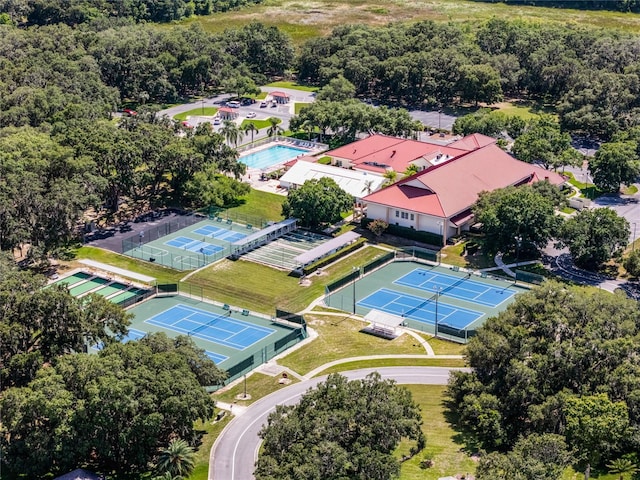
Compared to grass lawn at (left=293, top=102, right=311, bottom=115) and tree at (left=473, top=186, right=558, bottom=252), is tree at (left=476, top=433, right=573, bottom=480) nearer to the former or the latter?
tree at (left=473, top=186, right=558, bottom=252)

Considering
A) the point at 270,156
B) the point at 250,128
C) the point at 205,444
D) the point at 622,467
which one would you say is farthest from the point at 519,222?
the point at 250,128

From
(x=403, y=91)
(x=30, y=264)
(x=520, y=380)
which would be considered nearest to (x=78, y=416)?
(x=520, y=380)

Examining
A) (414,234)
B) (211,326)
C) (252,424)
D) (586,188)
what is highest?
(414,234)

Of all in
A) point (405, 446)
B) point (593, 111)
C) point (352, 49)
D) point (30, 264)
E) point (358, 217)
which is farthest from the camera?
point (352, 49)

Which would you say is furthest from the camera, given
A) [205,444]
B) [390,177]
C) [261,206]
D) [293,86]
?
[293,86]

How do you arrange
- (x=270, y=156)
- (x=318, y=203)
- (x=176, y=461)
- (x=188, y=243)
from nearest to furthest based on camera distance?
(x=176, y=461)
(x=188, y=243)
(x=318, y=203)
(x=270, y=156)

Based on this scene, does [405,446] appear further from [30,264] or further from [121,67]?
[121,67]

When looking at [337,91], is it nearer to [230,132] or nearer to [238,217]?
[230,132]

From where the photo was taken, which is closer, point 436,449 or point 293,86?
point 436,449
